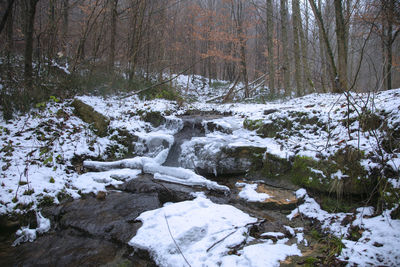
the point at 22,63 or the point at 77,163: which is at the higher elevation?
the point at 22,63

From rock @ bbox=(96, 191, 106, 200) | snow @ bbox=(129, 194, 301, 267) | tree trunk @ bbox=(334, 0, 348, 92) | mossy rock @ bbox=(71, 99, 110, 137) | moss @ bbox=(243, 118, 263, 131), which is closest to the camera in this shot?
snow @ bbox=(129, 194, 301, 267)

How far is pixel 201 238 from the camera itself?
271 cm

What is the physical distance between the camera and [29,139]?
5.02 meters

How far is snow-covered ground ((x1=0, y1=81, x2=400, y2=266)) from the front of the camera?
7.96 feet

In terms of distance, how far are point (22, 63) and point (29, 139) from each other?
3.45 metres

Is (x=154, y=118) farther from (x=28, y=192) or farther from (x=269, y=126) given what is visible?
(x=28, y=192)

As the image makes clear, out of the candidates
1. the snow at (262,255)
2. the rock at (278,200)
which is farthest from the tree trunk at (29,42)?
the snow at (262,255)

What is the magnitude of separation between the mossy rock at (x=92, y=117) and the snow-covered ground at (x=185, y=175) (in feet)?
0.70

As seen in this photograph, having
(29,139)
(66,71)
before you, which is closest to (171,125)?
(29,139)

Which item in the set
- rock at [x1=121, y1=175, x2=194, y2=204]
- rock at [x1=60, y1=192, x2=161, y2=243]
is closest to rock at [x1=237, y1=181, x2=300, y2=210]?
rock at [x1=121, y1=175, x2=194, y2=204]

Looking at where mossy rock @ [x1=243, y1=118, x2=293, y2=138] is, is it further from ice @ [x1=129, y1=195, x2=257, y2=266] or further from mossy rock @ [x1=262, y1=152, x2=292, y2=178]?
ice @ [x1=129, y1=195, x2=257, y2=266]

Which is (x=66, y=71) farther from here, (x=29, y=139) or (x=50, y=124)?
(x=29, y=139)

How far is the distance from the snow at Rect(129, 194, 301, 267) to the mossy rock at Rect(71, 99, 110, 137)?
13.1ft

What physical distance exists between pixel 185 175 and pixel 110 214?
5.34ft
